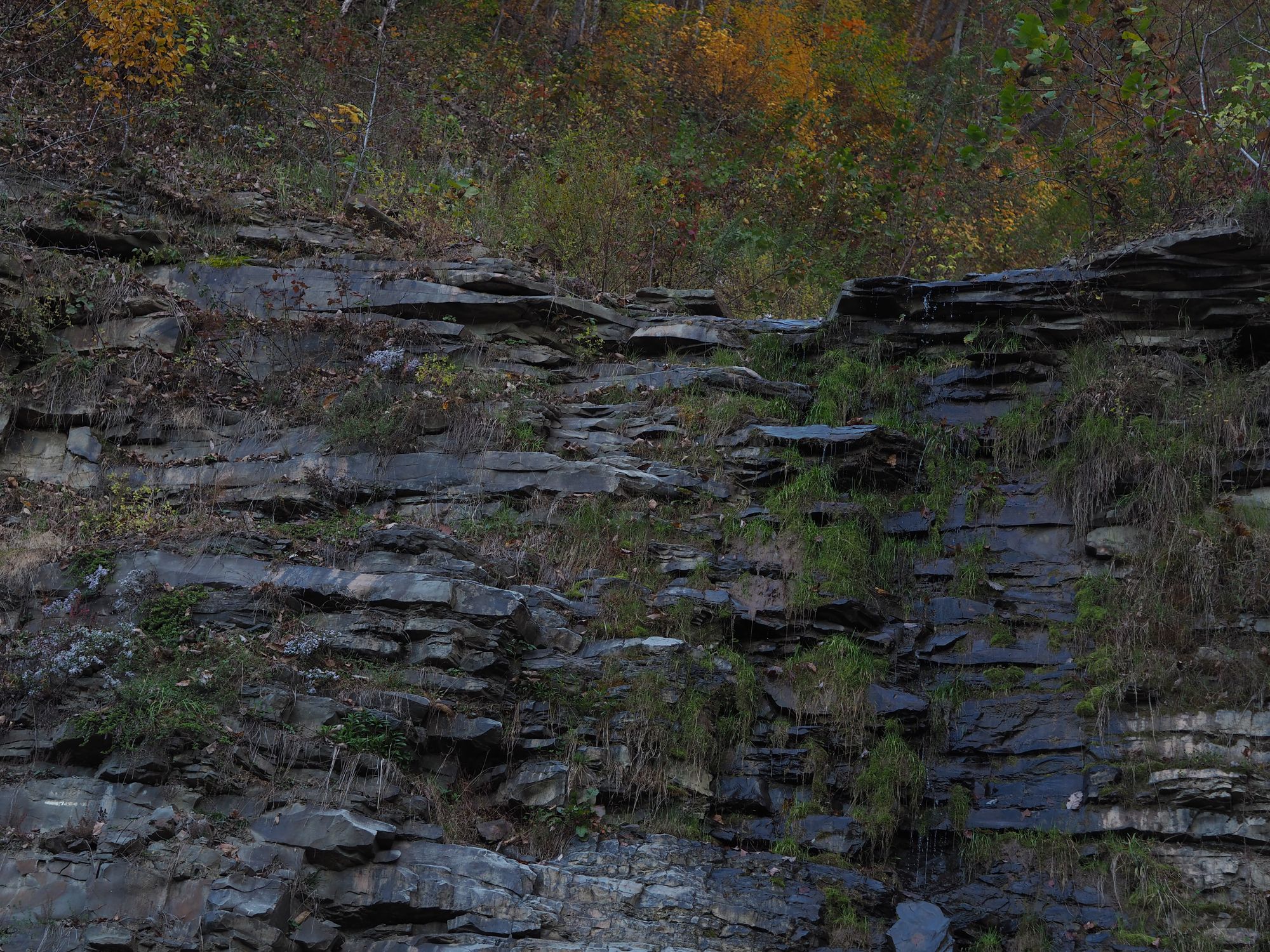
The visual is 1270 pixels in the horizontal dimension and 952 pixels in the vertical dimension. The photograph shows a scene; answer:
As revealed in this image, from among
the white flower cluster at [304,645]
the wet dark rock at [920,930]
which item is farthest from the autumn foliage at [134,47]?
the wet dark rock at [920,930]

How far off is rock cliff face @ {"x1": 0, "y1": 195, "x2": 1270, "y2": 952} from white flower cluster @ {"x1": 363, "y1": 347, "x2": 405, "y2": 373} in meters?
0.04

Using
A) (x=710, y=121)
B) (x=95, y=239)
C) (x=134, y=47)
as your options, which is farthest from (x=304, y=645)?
(x=710, y=121)

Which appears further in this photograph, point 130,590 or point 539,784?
point 130,590

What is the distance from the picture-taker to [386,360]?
31.6 ft

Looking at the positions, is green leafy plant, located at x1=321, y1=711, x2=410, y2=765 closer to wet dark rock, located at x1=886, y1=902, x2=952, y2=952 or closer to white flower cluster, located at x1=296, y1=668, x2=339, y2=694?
white flower cluster, located at x1=296, y1=668, x2=339, y2=694

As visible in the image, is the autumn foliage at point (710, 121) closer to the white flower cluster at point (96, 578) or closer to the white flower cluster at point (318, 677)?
the white flower cluster at point (96, 578)

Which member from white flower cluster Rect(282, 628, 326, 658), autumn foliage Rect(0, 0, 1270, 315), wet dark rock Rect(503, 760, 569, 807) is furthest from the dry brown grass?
autumn foliage Rect(0, 0, 1270, 315)

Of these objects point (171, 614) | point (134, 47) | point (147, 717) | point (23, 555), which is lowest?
point (147, 717)

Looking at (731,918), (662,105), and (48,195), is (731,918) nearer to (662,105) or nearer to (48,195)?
(48,195)

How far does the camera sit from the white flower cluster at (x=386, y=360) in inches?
379

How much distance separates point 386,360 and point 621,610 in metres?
→ 3.57

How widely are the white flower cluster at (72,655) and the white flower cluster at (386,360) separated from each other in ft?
12.0

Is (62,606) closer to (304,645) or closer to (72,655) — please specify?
(72,655)

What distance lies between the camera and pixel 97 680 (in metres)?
6.33
